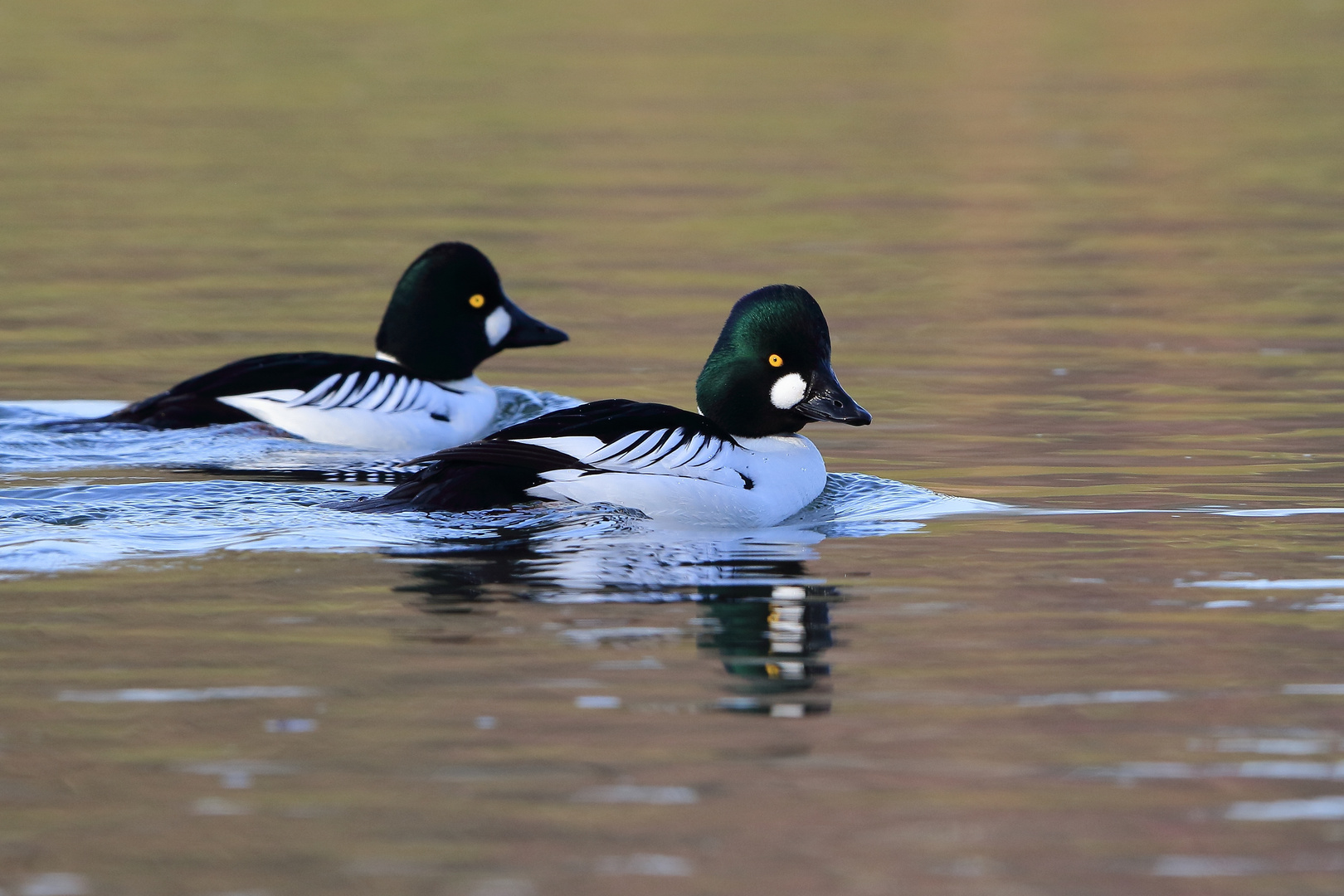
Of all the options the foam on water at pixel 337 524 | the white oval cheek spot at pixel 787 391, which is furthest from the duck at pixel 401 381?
the white oval cheek spot at pixel 787 391

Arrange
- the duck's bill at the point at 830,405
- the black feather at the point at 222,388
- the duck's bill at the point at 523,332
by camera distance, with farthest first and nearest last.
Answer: the duck's bill at the point at 523,332, the black feather at the point at 222,388, the duck's bill at the point at 830,405

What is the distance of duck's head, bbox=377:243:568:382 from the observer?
11109 mm

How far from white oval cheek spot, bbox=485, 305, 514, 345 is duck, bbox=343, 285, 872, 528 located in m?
3.05

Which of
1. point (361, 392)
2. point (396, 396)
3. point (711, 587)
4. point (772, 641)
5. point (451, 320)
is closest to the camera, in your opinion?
point (772, 641)

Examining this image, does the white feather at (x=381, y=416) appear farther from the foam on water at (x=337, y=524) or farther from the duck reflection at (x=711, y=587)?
the duck reflection at (x=711, y=587)

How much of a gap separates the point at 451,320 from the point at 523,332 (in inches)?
16.7

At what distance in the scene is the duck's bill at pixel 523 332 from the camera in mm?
11219

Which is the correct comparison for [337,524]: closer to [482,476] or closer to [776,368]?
[482,476]

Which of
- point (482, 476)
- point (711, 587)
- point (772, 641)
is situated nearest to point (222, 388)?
point (482, 476)

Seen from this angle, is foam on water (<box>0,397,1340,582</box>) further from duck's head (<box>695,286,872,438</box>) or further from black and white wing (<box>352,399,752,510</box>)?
duck's head (<box>695,286,872,438</box>)

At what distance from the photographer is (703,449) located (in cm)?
792

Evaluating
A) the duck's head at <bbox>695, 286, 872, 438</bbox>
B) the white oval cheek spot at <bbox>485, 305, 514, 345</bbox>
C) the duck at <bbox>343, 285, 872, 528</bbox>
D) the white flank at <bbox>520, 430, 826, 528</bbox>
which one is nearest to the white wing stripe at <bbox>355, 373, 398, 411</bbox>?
the white oval cheek spot at <bbox>485, 305, 514, 345</bbox>

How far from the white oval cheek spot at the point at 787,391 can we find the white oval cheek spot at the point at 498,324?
10.8ft

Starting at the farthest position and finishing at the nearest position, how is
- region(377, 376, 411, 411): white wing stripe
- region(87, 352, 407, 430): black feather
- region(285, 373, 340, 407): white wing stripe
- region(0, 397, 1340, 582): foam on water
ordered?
1. region(377, 376, 411, 411): white wing stripe
2. region(285, 373, 340, 407): white wing stripe
3. region(87, 352, 407, 430): black feather
4. region(0, 397, 1340, 582): foam on water
